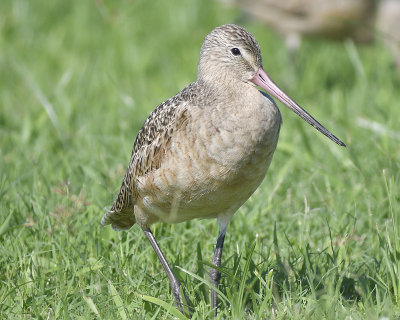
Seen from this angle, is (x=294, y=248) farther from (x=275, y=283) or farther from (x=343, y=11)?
Answer: (x=343, y=11)

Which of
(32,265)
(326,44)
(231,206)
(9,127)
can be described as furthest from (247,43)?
(326,44)

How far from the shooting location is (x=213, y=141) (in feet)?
11.3

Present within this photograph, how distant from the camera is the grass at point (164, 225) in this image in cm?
352

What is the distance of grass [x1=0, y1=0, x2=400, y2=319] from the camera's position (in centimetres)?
352

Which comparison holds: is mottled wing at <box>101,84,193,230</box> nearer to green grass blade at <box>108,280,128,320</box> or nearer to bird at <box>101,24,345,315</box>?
bird at <box>101,24,345,315</box>

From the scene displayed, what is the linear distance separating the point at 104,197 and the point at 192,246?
744mm

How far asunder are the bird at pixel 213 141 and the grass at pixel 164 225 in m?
0.28

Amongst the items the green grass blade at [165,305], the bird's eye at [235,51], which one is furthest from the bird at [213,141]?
the green grass blade at [165,305]

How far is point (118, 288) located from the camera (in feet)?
12.0

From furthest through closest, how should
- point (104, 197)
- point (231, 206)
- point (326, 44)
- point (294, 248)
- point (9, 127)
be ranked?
point (326, 44) < point (9, 127) < point (104, 197) < point (294, 248) < point (231, 206)

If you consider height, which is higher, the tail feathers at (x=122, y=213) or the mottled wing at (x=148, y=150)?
the mottled wing at (x=148, y=150)

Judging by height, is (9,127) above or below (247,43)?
below

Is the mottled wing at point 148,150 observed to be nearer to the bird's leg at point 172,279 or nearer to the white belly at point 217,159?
the white belly at point 217,159

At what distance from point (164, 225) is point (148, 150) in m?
0.76
